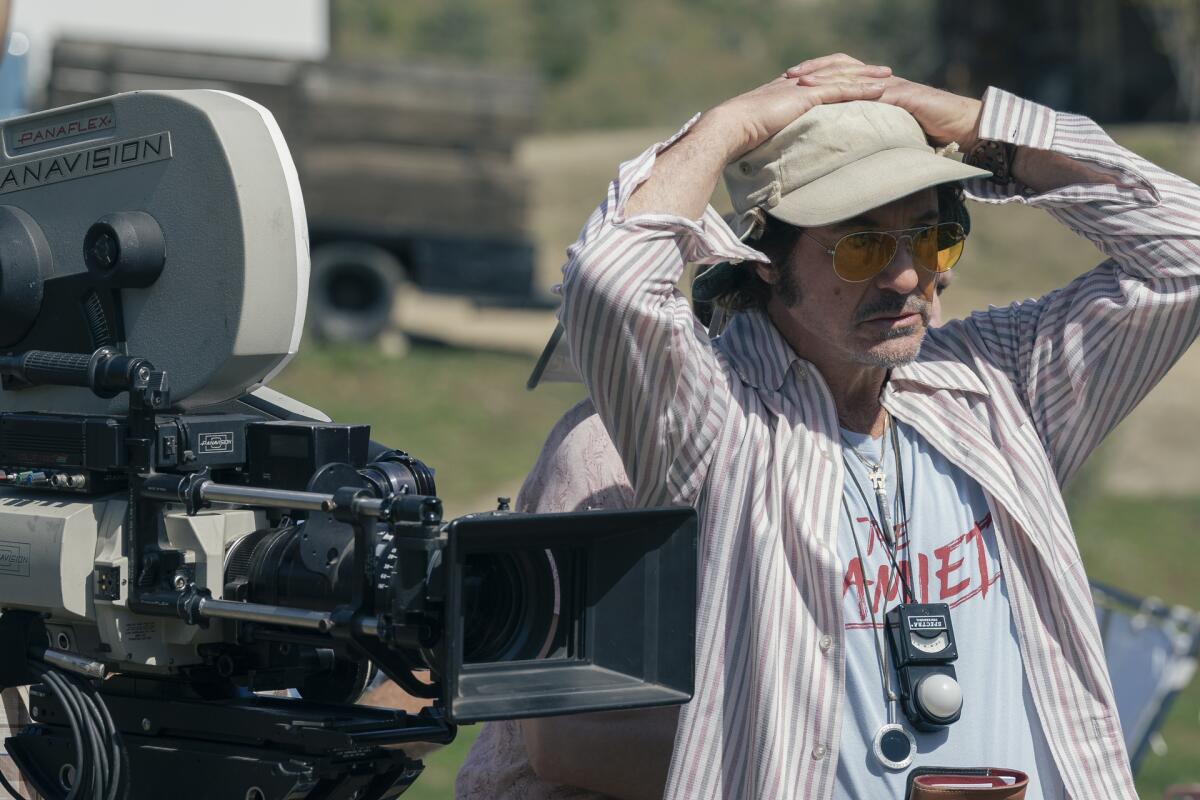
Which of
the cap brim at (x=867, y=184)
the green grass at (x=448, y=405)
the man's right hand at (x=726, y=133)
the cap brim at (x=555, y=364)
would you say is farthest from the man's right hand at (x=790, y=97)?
the green grass at (x=448, y=405)

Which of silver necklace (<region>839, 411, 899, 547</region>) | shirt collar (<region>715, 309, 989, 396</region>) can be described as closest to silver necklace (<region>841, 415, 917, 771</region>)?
silver necklace (<region>839, 411, 899, 547</region>)

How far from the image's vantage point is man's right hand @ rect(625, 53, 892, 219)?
2568 mm

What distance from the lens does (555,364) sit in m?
2.97

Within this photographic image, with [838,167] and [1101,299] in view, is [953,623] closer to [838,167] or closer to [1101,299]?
[1101,299]

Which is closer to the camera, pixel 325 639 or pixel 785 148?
pixel 325 639

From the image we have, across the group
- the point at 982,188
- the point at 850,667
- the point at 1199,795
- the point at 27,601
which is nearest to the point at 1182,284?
the point at 982,188

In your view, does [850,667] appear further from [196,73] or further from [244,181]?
[196,73]

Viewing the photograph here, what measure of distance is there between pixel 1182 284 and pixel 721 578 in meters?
0.93

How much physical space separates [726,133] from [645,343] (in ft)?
1.22

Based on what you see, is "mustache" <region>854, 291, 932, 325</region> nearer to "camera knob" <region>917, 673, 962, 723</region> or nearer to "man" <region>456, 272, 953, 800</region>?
"man" <region>456, 272, 953, 800</region>

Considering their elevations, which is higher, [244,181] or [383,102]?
[383,102]

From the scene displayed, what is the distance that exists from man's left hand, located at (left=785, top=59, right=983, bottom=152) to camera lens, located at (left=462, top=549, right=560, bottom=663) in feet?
3.22

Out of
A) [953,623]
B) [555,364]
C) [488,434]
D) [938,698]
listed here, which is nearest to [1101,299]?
[953,623]

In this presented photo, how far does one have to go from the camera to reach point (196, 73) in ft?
41.8
